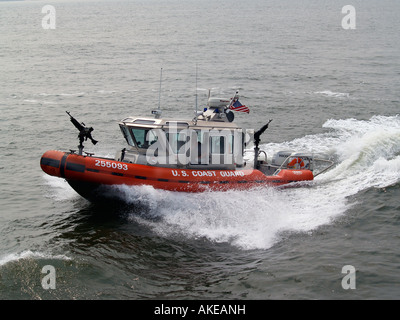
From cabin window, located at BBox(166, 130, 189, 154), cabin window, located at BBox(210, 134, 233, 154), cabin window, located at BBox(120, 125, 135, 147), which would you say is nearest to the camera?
cabin window, located at BBox(166, 130, 189, 154)

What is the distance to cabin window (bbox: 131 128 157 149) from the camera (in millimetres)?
14016

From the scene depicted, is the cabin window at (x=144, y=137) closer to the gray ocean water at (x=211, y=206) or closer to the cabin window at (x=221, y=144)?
the gray ocean water at (x=211, y=206)

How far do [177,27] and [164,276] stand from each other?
60073 mm

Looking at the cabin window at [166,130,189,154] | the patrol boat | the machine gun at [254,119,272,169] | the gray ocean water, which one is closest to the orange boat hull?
the patrol boat

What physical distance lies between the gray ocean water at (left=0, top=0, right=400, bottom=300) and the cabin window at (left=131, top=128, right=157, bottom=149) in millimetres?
1470

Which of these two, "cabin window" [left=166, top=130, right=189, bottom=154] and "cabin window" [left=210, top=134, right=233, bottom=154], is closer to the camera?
"cabin window" [left=166, top=130, right=189, bottom=154]

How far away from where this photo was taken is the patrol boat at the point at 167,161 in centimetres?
1342

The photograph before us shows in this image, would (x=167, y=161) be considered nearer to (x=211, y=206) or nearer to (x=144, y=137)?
(x=144, y=137)

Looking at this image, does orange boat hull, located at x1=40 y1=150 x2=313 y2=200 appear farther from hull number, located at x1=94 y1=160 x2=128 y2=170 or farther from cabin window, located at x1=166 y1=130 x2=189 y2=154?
cabin window, located at x1=166 y1=130 x2=189 y2=154

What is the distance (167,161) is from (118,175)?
149 cm

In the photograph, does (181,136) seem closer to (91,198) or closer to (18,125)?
(91,198)

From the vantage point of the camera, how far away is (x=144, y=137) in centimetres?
1411
